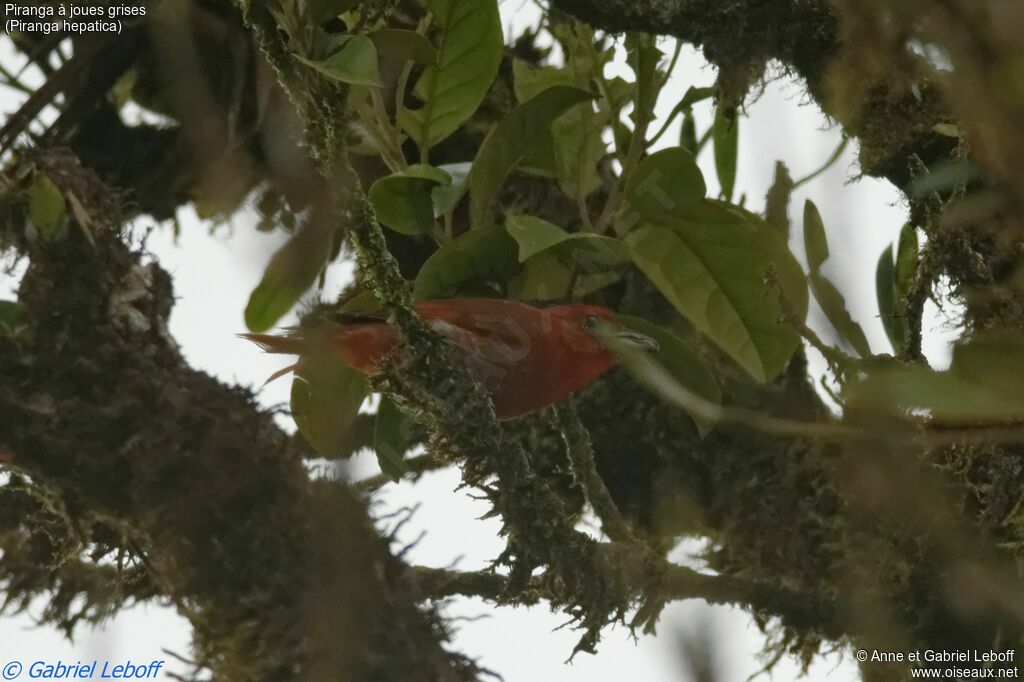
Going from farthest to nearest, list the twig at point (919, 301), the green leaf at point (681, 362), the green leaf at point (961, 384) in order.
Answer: the green leaf at point (681, 362)
the twig at point (919, 301)
the green leaf at point (961, 384)

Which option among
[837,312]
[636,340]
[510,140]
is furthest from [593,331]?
[837,312]

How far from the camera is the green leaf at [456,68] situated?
1.41 meters

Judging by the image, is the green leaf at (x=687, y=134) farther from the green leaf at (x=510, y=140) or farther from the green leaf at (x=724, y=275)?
the green leaf at (x=510, y=140)

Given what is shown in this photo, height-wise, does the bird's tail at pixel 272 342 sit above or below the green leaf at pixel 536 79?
below

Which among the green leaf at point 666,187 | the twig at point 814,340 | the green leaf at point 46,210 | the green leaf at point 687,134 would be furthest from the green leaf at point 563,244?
the green leaf at point 46,210

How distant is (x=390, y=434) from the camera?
58.4 inches

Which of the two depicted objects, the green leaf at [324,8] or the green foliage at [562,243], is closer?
A: the green leaf at [324,8]

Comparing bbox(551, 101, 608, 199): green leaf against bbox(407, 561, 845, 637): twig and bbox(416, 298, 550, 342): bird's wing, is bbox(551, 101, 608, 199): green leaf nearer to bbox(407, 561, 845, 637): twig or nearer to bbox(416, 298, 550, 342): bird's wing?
bbox(416, 298, 550, 342): bird's wing

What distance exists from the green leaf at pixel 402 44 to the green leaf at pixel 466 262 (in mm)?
234

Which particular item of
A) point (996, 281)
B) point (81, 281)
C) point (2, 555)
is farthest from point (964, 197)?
point (2, 555)

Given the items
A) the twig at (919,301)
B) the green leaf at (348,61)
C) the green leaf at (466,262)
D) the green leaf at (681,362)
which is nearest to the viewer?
the green leaf at (348,61)

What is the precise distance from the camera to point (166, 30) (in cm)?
115

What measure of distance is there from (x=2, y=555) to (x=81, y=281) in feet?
1.54

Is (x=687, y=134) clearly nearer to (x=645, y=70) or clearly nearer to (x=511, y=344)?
(x=645, y=70)
